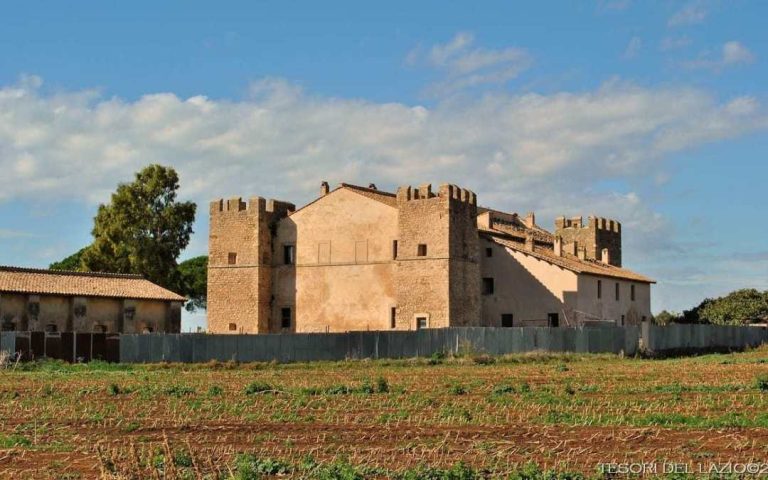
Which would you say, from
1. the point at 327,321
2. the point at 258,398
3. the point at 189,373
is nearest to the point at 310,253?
the point at 327,321

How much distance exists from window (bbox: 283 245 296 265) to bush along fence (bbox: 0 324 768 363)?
48.3 feet

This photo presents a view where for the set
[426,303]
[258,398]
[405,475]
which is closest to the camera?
[405,475]

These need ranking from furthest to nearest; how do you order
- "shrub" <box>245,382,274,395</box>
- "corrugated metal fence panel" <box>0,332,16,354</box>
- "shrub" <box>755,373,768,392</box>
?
1. "corrugated metal fence panel" <box>0,332,16,354</box>
2. "shrub" <box>245,382,274,395</box>
3. "shrub" <box>755,373,768,392</box>

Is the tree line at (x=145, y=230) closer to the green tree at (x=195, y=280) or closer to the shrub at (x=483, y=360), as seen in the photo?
the green tree at (x=195, y=280)

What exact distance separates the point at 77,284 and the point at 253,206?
11518mm

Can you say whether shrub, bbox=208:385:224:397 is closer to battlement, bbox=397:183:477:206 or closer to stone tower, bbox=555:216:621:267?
battlement, bbox=397:183:477:206

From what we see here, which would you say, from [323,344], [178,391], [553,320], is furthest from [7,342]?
[553,320]

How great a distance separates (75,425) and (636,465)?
11.6 m

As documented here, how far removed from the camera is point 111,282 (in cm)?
5806

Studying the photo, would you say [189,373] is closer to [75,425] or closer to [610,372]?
[610,372]

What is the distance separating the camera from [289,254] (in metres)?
61.4

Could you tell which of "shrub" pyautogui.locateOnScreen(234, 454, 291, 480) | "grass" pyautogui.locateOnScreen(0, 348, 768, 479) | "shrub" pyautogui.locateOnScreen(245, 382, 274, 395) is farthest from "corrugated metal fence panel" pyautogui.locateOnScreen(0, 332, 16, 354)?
"shrub" pyautogui.locateOnScreen(234, 454, 291, 480)

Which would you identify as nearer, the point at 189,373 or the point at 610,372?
the point at 610,372

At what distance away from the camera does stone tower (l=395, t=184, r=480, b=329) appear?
55.0 metres
